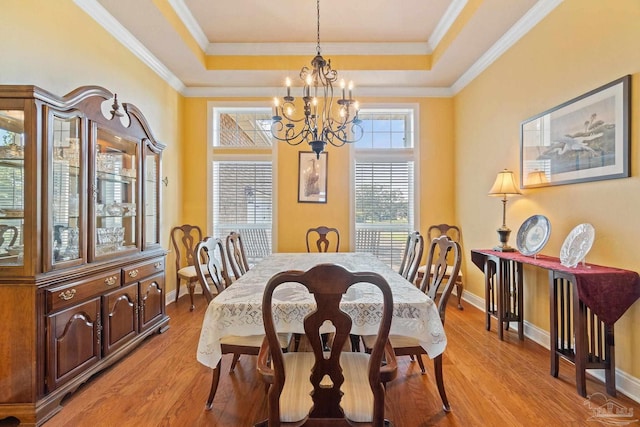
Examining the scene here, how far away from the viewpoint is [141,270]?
9.37 ft

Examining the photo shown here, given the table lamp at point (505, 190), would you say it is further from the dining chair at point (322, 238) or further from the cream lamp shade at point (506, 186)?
the dining chair at point (322, 238)

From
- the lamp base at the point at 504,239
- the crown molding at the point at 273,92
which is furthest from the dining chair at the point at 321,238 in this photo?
the crown molding at the point at 273,92

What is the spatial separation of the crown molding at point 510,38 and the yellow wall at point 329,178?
0.59 metres

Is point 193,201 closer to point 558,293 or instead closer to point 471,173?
point 471,173

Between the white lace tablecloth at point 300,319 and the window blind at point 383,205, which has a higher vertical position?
the window blind at point 383,205

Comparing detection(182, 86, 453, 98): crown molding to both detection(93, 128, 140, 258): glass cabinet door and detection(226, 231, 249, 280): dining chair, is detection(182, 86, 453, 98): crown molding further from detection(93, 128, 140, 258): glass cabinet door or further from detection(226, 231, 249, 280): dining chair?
detection(226, 231, 249, 280): dining chair

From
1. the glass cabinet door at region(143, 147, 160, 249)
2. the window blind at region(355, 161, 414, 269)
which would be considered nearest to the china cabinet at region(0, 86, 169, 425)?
the glass cabinet door at region(143, 147, 160, 249)

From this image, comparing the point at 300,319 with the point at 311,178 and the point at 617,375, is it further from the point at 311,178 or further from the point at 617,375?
the point at 311,178

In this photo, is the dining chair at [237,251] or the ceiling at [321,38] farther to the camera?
the ceiling at [321,38]

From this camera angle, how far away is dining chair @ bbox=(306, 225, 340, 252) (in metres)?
4.21

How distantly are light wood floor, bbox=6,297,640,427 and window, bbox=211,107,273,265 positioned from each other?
2126mm

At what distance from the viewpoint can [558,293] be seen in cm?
252

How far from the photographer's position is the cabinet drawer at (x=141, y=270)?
2646mm

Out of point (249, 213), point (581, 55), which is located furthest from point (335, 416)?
point (249, 213)
